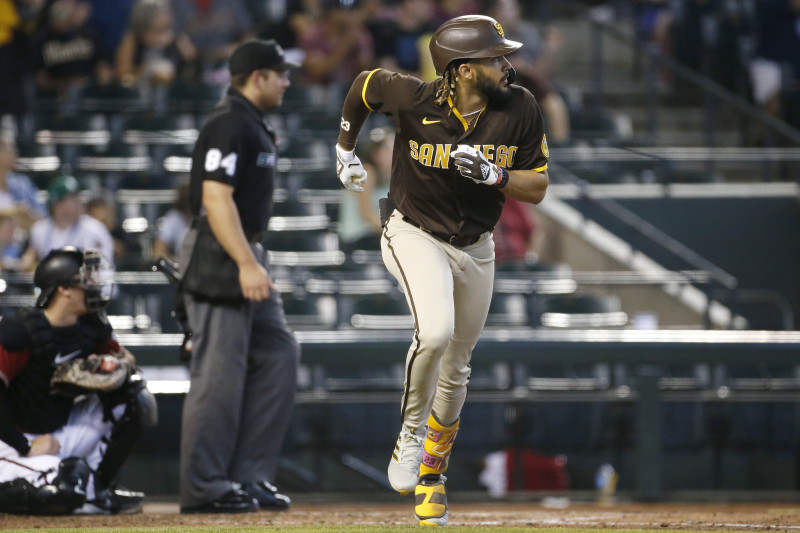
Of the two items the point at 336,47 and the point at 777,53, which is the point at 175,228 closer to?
the point at 336,47

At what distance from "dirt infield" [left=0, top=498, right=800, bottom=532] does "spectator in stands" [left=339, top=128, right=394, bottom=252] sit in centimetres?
277

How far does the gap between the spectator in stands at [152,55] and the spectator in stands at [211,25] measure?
0.88 feet

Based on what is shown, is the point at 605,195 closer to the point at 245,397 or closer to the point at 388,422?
the point at 388,422

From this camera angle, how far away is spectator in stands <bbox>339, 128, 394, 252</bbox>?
8578 millimetres

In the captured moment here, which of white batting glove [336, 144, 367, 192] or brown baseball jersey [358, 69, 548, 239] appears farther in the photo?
white batting glove [336, 144, 367, 192]

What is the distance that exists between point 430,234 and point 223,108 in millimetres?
1379

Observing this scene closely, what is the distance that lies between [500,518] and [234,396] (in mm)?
1276

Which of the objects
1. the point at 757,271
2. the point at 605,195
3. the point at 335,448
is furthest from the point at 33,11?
the point at 757,271

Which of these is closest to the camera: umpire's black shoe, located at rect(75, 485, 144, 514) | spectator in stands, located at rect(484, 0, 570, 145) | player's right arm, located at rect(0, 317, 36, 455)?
player's right arm, located at rect(0, 317, 36, 455)

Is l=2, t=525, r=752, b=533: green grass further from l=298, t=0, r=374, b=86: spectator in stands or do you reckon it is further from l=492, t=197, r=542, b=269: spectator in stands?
l=298, t=0, r=374, b=86: spectator in stands

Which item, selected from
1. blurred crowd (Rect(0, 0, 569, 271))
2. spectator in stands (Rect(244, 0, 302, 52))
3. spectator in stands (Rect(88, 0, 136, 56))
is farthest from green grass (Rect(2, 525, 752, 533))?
spectator in stands (Rect(88, 0, 136, 56))

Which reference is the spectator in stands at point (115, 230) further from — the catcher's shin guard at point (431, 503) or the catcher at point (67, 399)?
the catcher's shin guard at point (431, 503)

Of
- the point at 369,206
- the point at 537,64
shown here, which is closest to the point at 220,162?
the point at 369,206

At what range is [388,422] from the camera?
6520 millimetres
